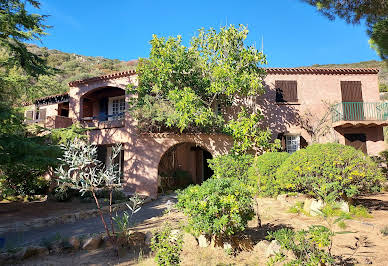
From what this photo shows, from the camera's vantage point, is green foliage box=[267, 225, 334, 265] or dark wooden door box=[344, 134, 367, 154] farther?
dark wooden door box=[344, 134, 367, 154]

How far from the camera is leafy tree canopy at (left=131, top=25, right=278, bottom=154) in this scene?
12750 mm

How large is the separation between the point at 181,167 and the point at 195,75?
22.2 ft

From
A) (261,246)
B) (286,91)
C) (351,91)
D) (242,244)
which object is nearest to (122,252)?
(242,244)

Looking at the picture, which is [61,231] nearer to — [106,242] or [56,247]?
[56,247]

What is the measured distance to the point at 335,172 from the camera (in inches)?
295

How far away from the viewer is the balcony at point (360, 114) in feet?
50.0

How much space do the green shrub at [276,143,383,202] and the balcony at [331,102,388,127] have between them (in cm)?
836

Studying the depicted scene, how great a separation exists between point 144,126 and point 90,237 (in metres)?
8.40

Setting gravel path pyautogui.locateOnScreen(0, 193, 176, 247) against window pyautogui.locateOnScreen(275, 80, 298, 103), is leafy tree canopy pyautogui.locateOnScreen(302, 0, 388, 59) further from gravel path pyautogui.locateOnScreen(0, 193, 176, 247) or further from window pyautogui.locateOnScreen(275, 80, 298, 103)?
gravel path pyautogui.locateOnScreen(0, 193, 176, 247)

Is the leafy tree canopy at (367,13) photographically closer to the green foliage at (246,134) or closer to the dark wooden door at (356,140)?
the green foliage at (246,134)

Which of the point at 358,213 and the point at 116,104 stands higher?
the point at 116,104

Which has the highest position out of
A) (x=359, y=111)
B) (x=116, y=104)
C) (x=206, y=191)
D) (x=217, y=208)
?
(x=116, y=104)

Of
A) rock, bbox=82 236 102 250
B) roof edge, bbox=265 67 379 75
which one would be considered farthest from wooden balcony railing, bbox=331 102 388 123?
A: rock, bbox=82 236 102 250

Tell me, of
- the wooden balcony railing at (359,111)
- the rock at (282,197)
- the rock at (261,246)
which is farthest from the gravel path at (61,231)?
the wooden balcony railing at (359,111)
